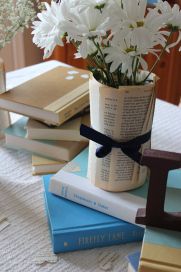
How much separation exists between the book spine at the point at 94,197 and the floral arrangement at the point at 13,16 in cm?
30

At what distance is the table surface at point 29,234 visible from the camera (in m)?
0.62

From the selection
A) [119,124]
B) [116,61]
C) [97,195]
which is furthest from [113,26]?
[97,195]

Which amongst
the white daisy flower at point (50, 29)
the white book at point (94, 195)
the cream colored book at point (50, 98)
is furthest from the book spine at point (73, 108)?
the white daisy flower at point (50, 29)

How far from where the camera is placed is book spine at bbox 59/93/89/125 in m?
0.81

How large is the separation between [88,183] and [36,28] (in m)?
0.28

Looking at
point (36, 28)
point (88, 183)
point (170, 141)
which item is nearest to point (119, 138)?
point (88, 183)

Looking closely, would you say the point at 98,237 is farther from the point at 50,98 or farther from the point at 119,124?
the point at 50,98

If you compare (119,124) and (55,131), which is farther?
(55,131)

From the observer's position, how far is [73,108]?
0.85m

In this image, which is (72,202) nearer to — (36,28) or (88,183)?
(88,183)

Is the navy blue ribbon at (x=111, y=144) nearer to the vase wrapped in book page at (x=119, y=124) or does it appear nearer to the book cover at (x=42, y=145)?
the vase wrapped in book page at (x=119, y=124)

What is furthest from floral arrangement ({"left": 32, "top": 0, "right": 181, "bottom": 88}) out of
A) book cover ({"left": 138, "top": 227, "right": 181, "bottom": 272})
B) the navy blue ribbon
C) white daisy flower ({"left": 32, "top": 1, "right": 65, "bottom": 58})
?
book cover ({"left": 138, "top": 227, "right": 181, "bottom": 272})

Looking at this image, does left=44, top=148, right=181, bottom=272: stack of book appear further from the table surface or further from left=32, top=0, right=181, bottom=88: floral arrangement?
left=32, top=0, right=181, bottom=88: floral arrangement

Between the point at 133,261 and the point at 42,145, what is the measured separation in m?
0.36
